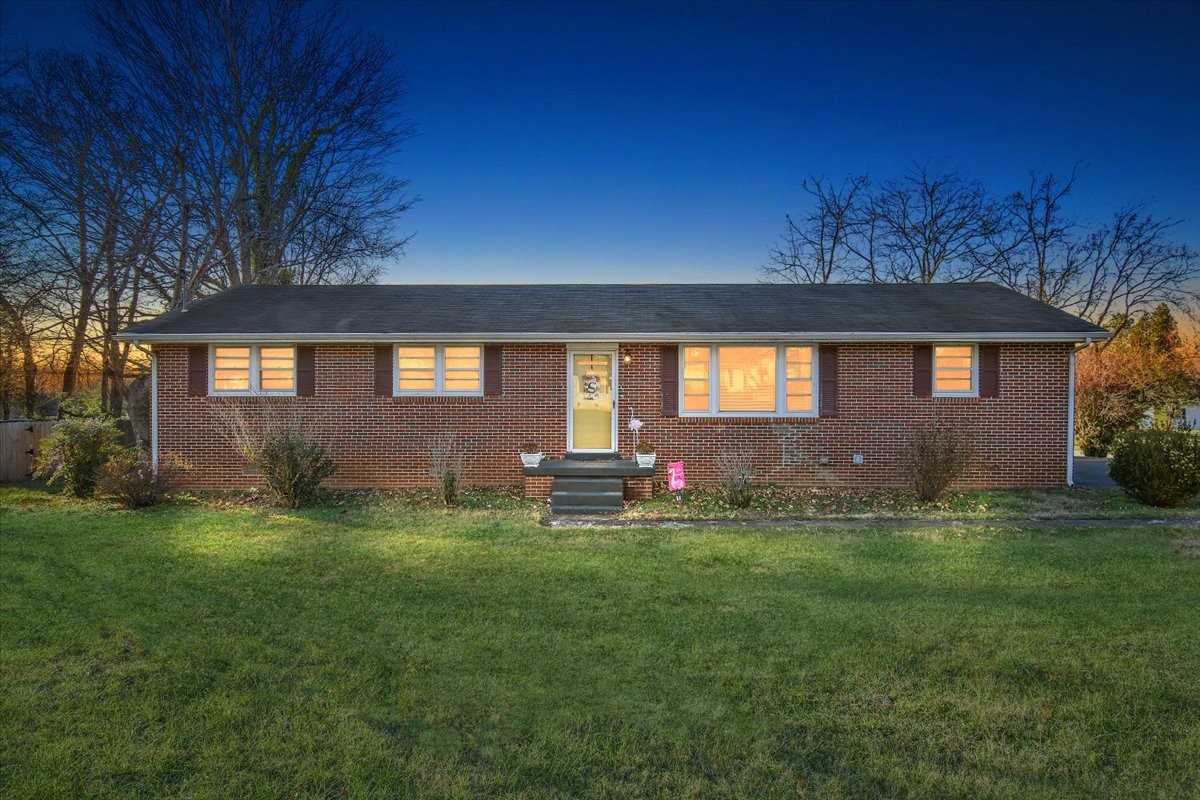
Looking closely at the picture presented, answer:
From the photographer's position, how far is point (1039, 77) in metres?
17.0

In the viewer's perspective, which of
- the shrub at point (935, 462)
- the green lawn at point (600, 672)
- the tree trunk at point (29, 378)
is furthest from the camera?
the tree trunk at point (29, 378)

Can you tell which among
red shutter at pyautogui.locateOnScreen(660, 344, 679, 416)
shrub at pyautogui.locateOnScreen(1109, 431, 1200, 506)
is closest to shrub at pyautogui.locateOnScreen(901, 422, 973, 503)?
shrub at pyautogui.locateOnScreen(1109, 431, 1200, 506)

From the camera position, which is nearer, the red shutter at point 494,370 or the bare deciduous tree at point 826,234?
the red shutter at point 494,370

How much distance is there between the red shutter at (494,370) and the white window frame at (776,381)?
3464 mm

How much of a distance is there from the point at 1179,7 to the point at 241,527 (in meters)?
21.2

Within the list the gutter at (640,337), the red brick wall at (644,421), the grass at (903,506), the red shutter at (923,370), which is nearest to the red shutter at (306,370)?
the red brick wall at (644,421)

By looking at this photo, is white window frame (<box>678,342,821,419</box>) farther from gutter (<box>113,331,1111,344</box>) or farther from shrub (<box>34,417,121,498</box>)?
shrub (<box>34,417,121,498</box>)

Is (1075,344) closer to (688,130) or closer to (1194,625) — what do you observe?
(1194,625)

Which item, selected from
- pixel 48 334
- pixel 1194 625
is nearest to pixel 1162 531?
pixel 1194 625

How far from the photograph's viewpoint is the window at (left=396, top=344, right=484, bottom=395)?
480 inches

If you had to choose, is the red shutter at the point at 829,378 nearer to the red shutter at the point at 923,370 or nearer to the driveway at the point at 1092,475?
the red shutter at the point at 923,370

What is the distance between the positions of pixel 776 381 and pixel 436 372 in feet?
21.7

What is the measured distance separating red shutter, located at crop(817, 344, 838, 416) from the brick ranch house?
0.08 ft

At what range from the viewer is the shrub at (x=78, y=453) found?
10711 mm
